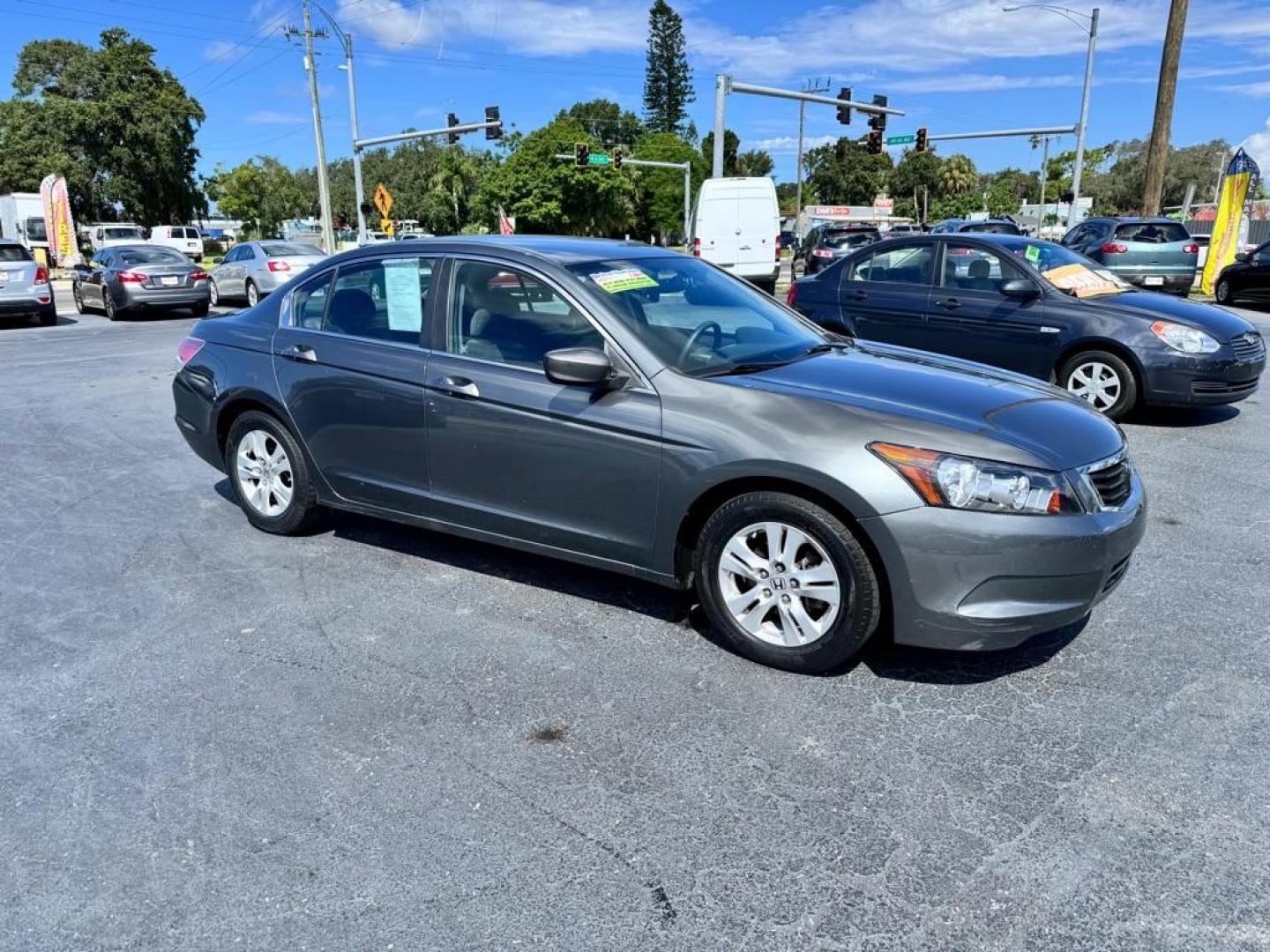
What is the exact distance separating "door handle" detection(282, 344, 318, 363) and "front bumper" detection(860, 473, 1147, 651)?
2969 mm

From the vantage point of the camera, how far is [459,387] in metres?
4.20

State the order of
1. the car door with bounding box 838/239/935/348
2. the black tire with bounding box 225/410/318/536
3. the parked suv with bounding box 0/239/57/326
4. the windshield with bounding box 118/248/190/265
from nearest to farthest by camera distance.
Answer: the black tire with bounding box 225/410/318/536 → the car door with bounding box 838/239/935/348 → the parked suv with bounding box 0/239/57/326 → the windshield with bounding box 118/248/190/265

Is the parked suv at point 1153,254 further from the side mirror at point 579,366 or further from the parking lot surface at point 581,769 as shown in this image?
the side mirror at point 579,366

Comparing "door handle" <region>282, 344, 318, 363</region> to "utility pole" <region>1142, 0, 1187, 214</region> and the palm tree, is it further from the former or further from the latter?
the palm tree

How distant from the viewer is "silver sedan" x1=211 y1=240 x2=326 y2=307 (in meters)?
18.9

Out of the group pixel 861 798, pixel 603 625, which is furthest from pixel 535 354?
pixel 861 798

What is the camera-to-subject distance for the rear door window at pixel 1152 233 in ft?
58.1

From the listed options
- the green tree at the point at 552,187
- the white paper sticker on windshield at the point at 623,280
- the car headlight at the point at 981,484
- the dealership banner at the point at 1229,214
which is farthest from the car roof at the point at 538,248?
the green tree at the point at 552,187

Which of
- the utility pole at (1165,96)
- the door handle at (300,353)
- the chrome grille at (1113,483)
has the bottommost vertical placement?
the chrome grille at (1113,483)

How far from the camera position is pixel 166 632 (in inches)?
159

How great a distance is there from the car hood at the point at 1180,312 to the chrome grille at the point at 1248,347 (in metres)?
0.05

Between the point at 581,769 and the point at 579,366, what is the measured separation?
154 cm

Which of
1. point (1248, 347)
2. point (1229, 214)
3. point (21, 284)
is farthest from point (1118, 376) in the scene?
point (21, 284)

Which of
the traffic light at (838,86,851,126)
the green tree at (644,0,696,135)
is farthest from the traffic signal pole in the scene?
the green tree at (644,0,696,135)
